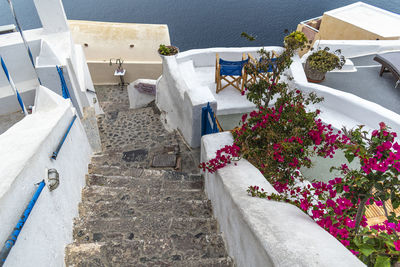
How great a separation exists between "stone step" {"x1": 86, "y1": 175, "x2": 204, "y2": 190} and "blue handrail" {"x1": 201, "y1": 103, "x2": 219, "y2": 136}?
105 cm

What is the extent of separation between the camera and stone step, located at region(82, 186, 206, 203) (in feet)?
13.6

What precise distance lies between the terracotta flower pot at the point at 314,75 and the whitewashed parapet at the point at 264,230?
18.0 ft

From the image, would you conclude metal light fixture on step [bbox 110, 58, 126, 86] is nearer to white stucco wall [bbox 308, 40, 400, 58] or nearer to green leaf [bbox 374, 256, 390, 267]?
white stucco wall [bbox 308, 40, 400, 58]

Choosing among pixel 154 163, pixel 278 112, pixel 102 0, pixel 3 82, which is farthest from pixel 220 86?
pixel 102 0

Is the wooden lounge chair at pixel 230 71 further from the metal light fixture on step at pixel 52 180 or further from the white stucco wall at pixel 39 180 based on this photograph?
the metal light fixture on step at pixel 52 180

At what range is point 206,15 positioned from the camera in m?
42.6

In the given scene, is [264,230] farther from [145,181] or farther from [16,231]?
[145,181]

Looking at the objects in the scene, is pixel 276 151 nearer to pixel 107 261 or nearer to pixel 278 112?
pixel 278 112

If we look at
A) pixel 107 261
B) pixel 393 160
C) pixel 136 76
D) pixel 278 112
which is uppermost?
pixel 393 160

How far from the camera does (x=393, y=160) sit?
1867 mm

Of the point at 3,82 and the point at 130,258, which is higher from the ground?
the point at 3,82

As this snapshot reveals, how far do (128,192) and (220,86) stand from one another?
4.21 m

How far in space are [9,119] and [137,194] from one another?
533 cm

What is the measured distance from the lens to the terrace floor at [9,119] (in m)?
6.91
